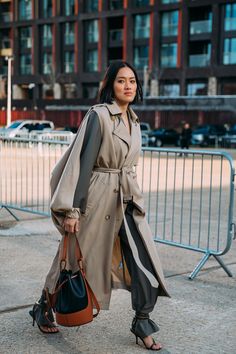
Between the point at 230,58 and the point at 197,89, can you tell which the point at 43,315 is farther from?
the point at 197,89

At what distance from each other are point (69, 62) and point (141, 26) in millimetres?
10725

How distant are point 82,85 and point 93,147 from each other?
60.0 m

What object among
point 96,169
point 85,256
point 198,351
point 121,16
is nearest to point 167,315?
point 198,351

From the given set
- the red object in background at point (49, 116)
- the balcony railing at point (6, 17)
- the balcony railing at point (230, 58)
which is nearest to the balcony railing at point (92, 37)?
the red object in background at point (49, 116)

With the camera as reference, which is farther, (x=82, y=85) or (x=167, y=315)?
(x=82, y=85)

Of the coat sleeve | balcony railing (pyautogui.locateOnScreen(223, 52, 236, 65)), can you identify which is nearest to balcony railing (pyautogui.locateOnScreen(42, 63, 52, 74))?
balcony railing (pyautogui.locateOnScreen(223, 52, 236, 65))

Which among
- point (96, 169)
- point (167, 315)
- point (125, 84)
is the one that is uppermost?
point (125, 84)

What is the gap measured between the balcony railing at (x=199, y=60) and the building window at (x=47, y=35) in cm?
2040

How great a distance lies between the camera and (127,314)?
4.43m

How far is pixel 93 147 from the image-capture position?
141 inches

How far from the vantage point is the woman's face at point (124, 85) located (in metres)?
3.72

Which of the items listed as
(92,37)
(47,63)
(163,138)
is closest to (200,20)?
(92,37)

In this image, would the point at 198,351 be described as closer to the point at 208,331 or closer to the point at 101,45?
the point at 208,331

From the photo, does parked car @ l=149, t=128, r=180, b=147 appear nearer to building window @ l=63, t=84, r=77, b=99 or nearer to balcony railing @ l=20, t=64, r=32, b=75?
building window @ l=63, t=84, r=77, b=99
